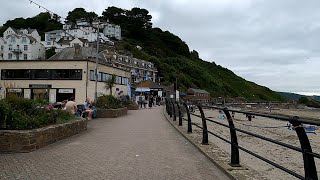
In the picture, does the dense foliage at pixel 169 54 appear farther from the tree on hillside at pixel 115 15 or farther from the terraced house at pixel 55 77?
the terraced house at pixel 55 77

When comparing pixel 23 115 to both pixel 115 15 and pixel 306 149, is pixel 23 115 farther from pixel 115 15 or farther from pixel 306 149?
pixel 115 15

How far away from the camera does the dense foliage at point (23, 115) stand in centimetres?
917

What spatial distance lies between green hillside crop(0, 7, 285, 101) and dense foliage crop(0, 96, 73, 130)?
11262 centimetres

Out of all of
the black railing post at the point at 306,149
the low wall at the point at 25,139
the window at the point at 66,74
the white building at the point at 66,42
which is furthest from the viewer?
the white building at the point at 66,42

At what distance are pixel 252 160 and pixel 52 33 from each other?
136 metres

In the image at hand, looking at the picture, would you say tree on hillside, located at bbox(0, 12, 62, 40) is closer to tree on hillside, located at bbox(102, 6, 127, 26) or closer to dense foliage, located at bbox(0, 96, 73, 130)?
tree on hillside, located at bbox(102, 6, 127, 26)

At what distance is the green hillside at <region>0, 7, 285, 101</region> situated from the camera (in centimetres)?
13312

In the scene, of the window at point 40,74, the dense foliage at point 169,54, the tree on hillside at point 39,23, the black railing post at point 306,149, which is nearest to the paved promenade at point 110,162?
the black railing post at point 306,149

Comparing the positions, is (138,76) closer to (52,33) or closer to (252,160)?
(52,33)

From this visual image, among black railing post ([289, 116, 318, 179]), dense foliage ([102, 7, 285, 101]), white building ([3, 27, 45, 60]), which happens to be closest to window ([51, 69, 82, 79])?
black railing post ([289, 116, 318, 179])

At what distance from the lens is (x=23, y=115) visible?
9.90 meters

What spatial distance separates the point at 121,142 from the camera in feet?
35.9

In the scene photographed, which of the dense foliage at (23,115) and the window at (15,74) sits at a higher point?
the window at (15,74)

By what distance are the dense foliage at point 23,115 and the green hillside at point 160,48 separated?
113 meters
